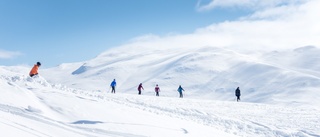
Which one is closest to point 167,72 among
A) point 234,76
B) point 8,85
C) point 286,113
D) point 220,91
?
point 234,76

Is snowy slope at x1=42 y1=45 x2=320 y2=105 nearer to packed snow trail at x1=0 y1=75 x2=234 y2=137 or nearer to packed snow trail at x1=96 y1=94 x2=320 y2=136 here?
packed snow trail at x1=96 y1=94 x2=320 y2=136

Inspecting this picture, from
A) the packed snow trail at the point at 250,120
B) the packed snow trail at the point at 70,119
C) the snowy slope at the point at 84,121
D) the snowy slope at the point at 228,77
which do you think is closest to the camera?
the packed snow trail at the point at 70,119

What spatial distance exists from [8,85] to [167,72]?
148 metres

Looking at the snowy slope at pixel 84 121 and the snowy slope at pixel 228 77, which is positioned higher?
the snowy slope at pixel 228 77

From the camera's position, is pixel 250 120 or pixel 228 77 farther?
pixel 228 77

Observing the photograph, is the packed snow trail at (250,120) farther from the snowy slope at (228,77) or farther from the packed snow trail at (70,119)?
the snowy slope at (228,77)

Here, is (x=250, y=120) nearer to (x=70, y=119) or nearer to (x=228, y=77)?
(x=70, y=119)

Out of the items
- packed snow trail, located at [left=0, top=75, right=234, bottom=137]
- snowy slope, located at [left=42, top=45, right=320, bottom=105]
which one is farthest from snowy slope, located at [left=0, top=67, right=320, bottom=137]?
snowy slope, located at [left=42, top=45, right=320, bottom=105]

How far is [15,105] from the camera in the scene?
13.1 metres

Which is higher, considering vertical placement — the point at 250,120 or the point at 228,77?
the point at 228,77

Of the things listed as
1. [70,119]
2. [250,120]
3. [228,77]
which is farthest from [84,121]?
[228,77]

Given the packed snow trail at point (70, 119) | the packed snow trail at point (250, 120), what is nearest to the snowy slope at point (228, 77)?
the packed snow trail at point (250, 120)

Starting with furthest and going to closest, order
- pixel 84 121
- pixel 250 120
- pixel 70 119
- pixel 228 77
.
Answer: pixel 228 77, pixel 250 120, pixel 84 121, pixel 70 119

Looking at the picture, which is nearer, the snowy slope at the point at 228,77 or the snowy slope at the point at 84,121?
the snowy slope at the point at 84,121
